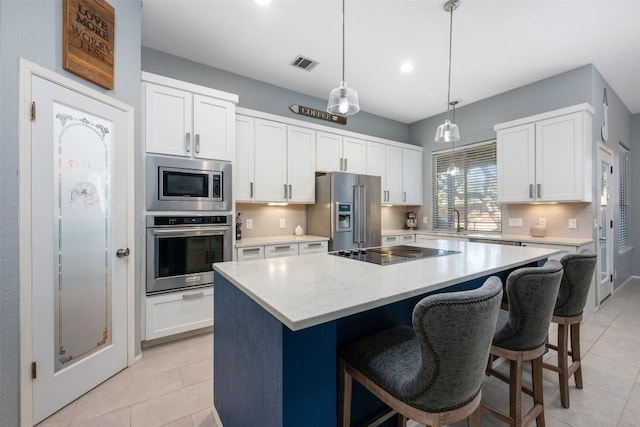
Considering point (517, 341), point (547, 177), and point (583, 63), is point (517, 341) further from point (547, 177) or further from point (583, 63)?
point (583, 63)

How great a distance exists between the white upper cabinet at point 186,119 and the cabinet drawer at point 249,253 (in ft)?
3.37

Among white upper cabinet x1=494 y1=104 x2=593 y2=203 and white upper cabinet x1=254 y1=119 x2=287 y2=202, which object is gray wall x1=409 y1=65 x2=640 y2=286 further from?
white upper cabinet x1=254 y1=119 x2=287 y2=202

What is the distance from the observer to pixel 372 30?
9.12 feet

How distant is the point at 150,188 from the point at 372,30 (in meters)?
2.64

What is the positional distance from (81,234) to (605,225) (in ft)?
19.4

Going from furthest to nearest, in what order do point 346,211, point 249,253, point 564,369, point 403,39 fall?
point 346,211, point 249,253, point 403,39, point 564,369

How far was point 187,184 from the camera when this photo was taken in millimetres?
2717

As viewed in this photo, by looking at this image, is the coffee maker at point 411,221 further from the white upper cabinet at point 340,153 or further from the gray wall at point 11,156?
the gray wall at point 11,156

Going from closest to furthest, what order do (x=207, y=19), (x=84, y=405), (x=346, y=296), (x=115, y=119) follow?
(x=346, y=296) → (x=84, y=405) → (x=115, y=119) → (x=207, y=19)

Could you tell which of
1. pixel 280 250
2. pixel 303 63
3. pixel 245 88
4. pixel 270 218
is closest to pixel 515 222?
pixel 280 250

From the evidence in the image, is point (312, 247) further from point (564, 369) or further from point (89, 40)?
point (89, 40)

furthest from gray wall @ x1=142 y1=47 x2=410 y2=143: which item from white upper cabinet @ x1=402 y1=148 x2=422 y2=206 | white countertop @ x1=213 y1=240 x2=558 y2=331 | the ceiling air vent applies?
white countertop @ x1=213 y1=240 x2=558 y2=331

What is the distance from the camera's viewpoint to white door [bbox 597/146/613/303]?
3564 mm

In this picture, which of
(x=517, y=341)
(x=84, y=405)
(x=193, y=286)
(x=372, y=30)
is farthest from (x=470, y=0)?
(x=84, y=405)
